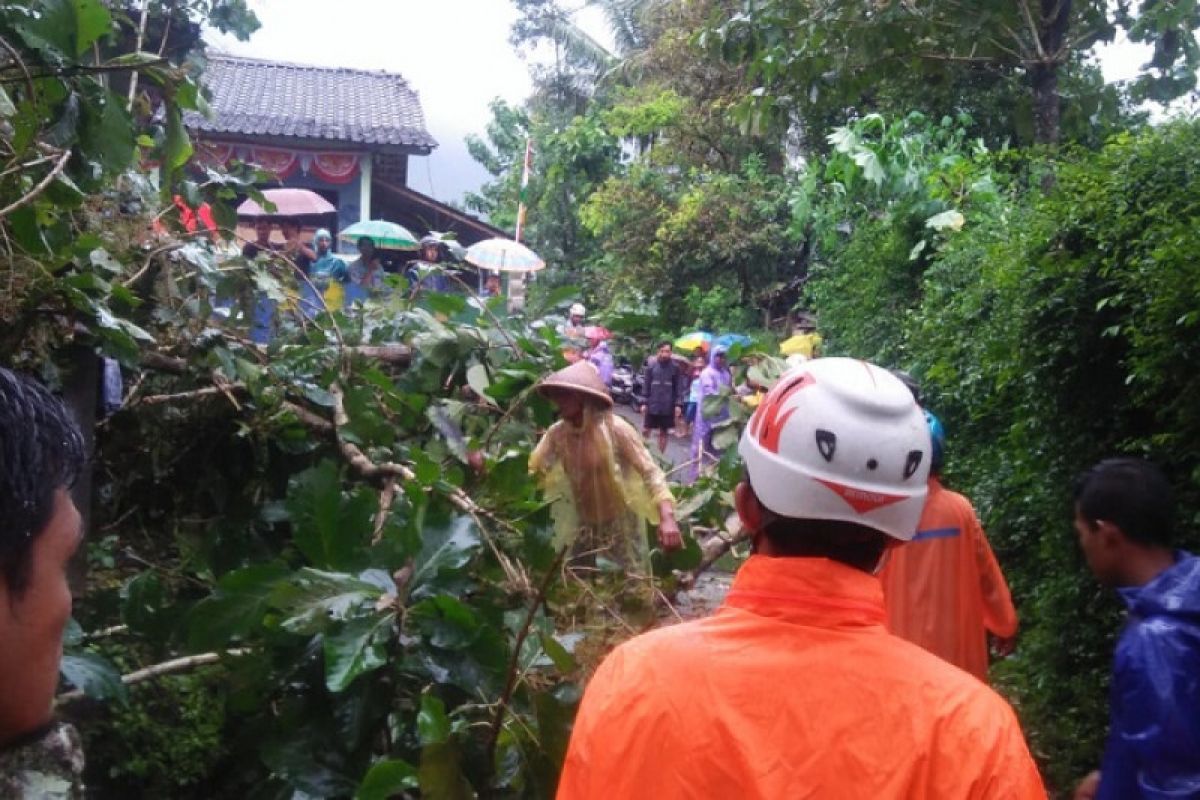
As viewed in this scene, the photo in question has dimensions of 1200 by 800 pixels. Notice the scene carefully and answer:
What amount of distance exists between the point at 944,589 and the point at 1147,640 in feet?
4.78

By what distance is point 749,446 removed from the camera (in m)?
1.73

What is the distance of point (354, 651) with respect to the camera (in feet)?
8.73

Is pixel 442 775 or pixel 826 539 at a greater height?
pixel 826 539

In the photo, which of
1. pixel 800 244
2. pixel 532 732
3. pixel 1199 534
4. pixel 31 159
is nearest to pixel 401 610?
pixel 532 732

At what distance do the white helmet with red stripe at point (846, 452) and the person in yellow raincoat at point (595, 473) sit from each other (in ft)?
11.1

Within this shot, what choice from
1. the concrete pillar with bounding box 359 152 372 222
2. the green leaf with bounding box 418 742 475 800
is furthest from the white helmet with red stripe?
the concrete pillar with bounding box 359 152 372 222

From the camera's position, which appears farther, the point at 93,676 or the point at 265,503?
the point at 265,503

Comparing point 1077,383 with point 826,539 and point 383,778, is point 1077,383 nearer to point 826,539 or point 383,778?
point 383,778

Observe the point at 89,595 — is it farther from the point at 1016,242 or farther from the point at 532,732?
the point at 1016,242

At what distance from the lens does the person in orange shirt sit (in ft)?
12.3

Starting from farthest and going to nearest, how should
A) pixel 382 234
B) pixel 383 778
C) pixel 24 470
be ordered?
1. pixel 382 234
2. pixel 383 778
3. pixel 24 470

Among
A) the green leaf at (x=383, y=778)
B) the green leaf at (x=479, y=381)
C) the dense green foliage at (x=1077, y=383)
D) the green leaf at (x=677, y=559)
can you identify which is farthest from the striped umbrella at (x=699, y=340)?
the green leaf at (x=383, y=778)

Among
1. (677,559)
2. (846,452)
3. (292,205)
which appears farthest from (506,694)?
(292,205)

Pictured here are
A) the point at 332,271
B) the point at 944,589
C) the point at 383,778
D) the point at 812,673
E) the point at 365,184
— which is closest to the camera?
the point at 812,673
